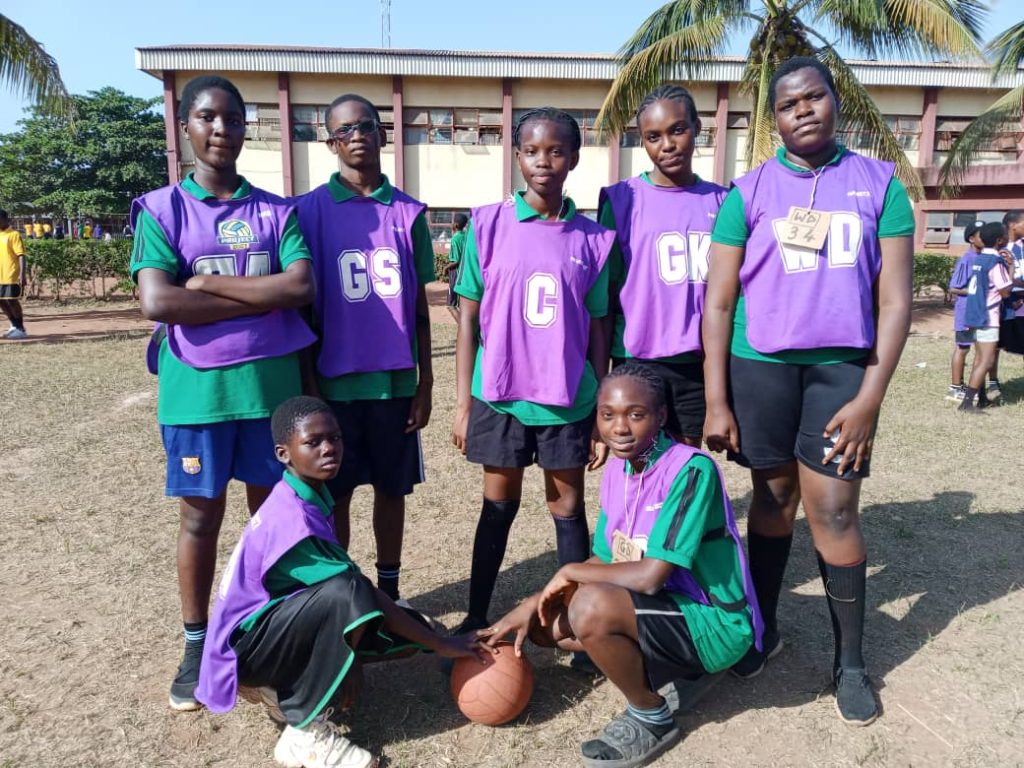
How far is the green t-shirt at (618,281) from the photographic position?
295 cm

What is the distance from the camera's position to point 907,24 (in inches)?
436

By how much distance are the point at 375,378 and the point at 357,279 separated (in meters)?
0.39

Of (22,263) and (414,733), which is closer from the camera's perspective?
(414,733)

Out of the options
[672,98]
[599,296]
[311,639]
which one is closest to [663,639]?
[311,639]

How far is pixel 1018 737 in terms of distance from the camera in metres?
2.59

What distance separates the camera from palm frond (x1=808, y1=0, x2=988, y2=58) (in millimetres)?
10672

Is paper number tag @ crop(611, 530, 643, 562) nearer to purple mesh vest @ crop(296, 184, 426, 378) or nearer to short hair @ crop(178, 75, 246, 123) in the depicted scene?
purple mesh vest @ crop(296, 184, 426, 378)

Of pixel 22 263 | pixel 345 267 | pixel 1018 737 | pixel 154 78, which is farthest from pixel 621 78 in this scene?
pixel 154 78

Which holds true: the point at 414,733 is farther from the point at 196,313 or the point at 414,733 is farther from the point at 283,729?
the point at 196,313

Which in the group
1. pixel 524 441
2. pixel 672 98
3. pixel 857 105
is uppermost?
pixel 857 105

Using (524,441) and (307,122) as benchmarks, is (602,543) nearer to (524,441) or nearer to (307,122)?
(524,441)

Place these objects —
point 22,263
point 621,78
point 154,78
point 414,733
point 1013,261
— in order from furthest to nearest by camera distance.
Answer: point 154,78 < point 621,78 < point 22,263 < point 1013,261 < point 414,733

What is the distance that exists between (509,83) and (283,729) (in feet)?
71.7

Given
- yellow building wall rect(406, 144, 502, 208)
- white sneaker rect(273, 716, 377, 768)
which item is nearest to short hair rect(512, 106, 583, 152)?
white sneaker rect(273, 716, 377, 768)
